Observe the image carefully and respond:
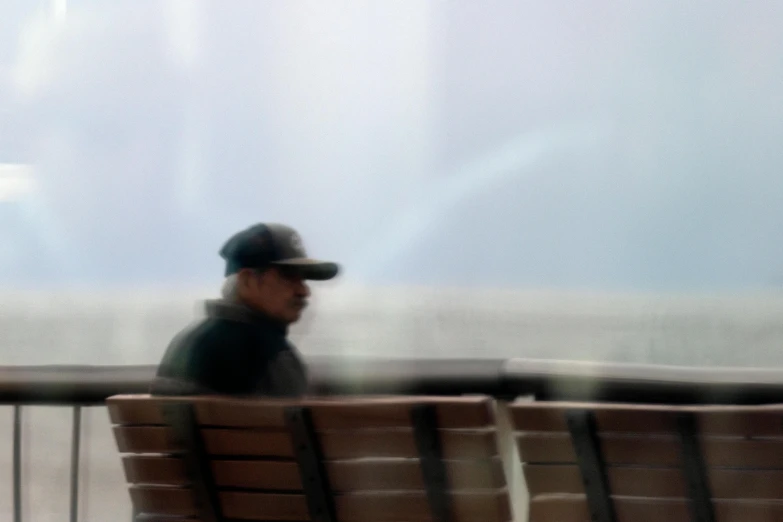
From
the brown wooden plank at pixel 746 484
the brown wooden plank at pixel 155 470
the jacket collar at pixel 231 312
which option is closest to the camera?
the brown wooden plank at pixel 746 484

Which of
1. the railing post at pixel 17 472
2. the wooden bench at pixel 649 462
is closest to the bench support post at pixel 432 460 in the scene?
the wooden bench at pixel 649 462

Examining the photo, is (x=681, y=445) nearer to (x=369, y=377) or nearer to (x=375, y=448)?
(x=375, y=448)

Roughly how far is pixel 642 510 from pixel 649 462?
12 cm

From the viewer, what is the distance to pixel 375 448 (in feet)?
8.34

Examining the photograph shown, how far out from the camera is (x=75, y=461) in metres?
3.44

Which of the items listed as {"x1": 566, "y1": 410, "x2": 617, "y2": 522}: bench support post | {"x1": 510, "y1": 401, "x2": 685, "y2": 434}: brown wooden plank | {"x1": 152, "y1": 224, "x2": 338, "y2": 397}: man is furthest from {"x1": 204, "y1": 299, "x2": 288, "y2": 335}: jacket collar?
{"x1": 566, "y1": 410, "x2": 617, "y2": 522}: bench support post

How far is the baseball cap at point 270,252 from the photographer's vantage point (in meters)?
3.32

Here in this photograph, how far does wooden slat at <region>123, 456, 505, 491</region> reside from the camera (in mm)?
2529

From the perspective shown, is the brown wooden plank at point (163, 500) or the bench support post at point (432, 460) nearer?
the bench support post at point (432, 460)

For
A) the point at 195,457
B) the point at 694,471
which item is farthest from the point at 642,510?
the point at 195,457

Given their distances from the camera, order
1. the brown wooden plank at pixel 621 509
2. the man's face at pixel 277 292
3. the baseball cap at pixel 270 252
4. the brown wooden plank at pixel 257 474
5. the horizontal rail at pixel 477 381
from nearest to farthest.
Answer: the brown wooden plank at pixel 621 509, the brown wooden plank at pixel 257 474, the horizontal rail at pixel 477 381, the man's face at pixel 277 292, the baseball cap at pixel 270 252

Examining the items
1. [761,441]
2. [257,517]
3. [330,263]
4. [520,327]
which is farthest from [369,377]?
[520,327]

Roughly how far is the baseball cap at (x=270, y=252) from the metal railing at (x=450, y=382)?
261 mm

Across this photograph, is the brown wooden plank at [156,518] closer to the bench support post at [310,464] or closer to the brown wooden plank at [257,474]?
the brown wooden plank at [257,474]
